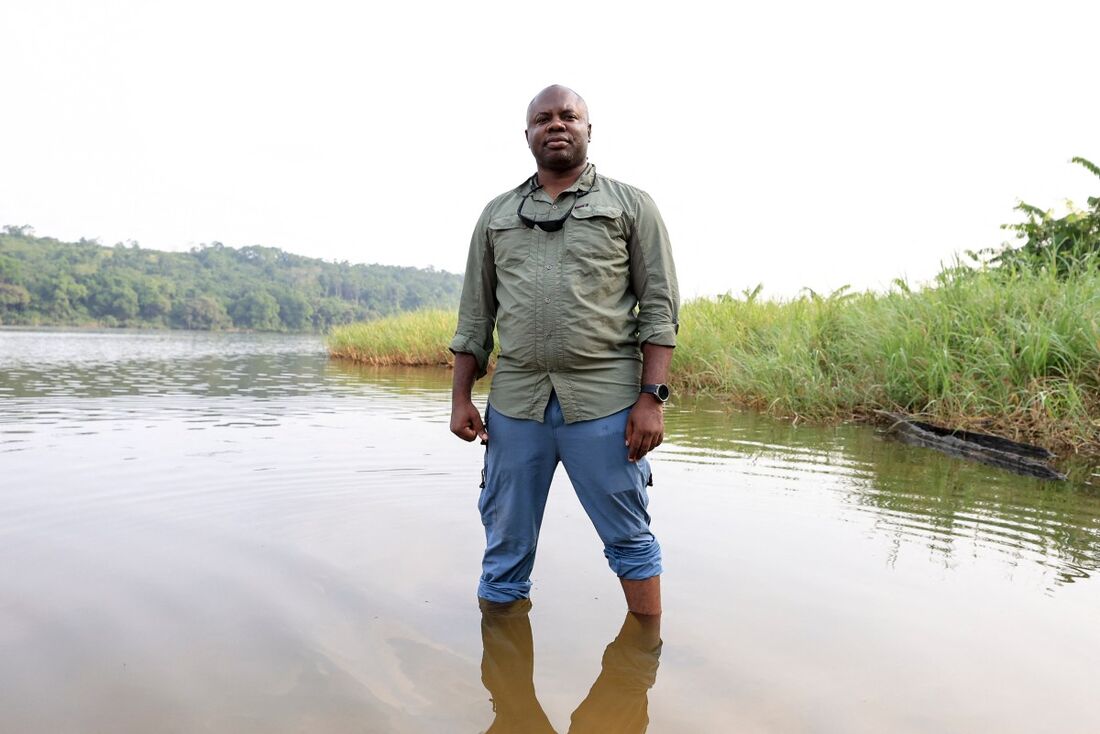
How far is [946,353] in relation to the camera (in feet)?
19.6

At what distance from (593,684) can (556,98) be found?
1586 millimetres

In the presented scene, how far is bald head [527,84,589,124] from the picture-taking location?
7.11ft

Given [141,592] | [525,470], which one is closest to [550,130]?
[525,470]

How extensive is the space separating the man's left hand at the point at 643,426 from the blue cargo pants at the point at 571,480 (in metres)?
0.03

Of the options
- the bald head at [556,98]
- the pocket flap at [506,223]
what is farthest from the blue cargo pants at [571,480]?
the bald head at [556,98]

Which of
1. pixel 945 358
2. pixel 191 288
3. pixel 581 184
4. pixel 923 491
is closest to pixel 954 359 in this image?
pixel 945 358

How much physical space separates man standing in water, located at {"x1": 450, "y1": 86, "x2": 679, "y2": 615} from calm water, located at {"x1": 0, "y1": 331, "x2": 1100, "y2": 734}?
35 centimetres

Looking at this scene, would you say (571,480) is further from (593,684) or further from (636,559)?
(593,684)

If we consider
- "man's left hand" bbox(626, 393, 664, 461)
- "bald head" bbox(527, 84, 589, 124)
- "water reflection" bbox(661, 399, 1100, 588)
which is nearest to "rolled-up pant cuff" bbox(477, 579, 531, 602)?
"man's left hand" bbox(626, 393, 664, 461)

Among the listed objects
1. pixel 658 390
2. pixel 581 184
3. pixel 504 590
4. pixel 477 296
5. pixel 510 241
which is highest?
pixel 581 184

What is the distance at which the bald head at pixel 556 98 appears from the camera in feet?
7.11

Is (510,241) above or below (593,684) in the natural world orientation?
above

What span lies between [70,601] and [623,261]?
6.64 ft

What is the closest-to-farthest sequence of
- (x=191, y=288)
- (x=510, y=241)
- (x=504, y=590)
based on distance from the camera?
(x=510, y=241) → (x=504, y=590) → (x=191, y=288)
